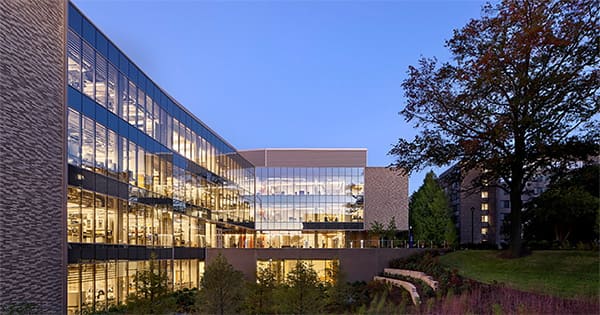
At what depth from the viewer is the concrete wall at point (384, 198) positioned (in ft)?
211

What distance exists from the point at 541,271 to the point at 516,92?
745 cm

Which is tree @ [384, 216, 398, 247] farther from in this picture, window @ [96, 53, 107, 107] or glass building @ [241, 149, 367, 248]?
window @ [96, 53, 107, 107]

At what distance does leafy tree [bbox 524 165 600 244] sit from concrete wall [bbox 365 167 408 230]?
46.1ft

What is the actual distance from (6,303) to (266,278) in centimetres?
998

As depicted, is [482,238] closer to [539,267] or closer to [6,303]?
[539,267]

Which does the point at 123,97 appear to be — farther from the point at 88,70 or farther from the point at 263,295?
the point at 263,295

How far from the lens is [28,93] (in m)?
20.5

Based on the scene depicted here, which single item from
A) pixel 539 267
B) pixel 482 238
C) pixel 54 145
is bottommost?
pixel 482 238

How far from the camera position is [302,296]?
12227mm

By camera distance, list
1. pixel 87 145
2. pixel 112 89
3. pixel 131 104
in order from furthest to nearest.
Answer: pixel 131 104 → pixel 112 89 → pixel 87 145

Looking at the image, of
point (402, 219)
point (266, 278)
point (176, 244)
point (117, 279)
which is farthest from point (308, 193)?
point (266, 278)

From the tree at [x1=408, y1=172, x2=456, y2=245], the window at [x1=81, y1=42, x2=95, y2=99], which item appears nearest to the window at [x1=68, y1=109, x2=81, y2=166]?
the window at [x1=81, y1=42, x2=95, y2=99]

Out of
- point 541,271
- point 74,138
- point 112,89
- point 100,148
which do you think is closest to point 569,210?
point 541,271

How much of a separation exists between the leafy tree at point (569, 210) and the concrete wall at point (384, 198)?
46.1 feet
